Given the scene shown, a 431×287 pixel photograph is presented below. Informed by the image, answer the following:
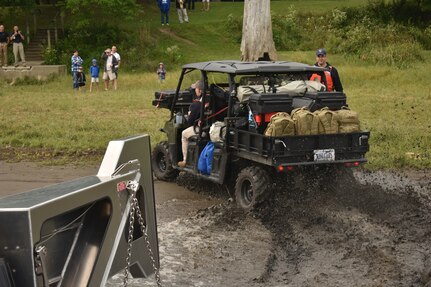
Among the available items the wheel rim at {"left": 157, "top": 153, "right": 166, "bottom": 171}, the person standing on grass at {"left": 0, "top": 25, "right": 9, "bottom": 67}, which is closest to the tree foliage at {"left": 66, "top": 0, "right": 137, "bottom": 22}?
the person standing on grass at {"left": 0, "top": 25, "right": 9, "bottom": 67}

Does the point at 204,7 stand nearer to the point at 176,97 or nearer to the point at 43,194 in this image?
the point at 176,97

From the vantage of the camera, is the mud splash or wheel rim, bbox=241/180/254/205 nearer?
the mud splash

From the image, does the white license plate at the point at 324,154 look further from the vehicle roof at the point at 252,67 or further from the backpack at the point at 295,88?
the vehicle roof at the point at 252,67

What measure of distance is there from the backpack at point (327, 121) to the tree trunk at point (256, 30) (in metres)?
17.4

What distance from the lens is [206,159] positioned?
12242mm

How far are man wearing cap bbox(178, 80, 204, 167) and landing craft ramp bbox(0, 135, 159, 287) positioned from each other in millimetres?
5000

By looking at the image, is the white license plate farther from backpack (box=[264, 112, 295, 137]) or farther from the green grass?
the green grass

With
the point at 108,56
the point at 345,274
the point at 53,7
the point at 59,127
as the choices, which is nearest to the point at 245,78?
the point at 345,274

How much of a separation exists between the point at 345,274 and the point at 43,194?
12.0ft

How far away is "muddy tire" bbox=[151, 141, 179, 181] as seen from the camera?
13549 millimetres

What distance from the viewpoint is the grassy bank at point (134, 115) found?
16125mm

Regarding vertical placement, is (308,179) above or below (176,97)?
below

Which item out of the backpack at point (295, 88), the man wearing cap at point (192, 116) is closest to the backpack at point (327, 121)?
the backpack at point (295, 88)

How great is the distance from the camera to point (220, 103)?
1241cm
